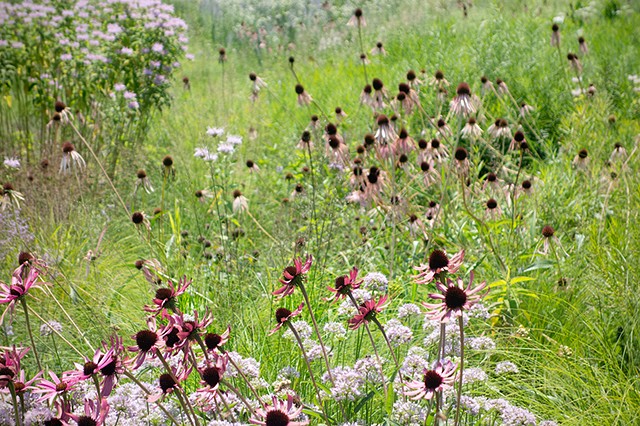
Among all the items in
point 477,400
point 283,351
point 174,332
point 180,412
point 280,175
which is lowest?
point 280,175

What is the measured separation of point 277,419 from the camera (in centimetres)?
Answer: 139

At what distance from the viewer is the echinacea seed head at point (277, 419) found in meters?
1.39

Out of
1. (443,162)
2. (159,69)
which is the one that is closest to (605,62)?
(443,162)

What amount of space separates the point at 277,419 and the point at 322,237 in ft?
6.89

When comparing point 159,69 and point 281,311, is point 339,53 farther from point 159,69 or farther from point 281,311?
point 281,311

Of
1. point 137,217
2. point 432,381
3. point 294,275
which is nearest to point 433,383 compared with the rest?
point 432,381

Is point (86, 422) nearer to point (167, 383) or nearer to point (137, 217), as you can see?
point (167, 383)

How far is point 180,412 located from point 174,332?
483 mm

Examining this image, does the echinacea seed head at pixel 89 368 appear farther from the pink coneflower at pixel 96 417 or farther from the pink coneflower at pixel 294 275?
the pink coneflower at pixel 294 275

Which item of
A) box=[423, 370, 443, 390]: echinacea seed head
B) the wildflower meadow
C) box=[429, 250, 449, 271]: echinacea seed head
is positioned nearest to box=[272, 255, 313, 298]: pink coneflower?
the wildflower meadow

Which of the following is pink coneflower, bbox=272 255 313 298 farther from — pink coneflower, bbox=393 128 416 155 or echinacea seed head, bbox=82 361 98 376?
pink coneflower, bbox=393 128 416 155

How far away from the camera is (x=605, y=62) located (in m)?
6.07

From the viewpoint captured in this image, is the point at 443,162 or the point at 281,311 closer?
the point at 281,311

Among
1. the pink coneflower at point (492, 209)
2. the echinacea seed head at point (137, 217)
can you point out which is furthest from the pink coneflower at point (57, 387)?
the pink coneflower at point (492, 209)
